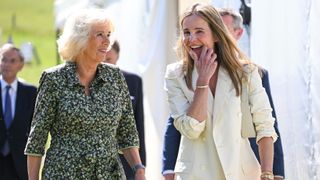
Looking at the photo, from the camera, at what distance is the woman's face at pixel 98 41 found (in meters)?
5.54

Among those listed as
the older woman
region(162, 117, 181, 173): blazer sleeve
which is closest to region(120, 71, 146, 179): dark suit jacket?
the older woman

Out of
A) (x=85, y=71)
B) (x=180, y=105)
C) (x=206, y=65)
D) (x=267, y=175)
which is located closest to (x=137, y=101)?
(x=85, y=71)

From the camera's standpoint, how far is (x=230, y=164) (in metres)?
5.04

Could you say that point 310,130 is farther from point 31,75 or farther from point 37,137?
point 31,75

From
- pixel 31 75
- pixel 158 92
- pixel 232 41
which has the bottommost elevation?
pixel 31 75

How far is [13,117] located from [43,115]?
350 centimetres

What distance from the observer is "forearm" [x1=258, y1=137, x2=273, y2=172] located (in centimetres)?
505

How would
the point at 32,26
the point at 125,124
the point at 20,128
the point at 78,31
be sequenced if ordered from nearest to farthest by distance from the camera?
1. the point at 78,31
2. the point at 125,124
3. the point at 20,128
4. the point at 32,26

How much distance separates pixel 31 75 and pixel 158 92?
21.6 metres

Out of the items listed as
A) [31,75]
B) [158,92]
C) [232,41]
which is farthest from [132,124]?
[31,75]

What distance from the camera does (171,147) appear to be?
17.4ft

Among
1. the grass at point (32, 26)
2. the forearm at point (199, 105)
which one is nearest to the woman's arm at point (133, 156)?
the forearm at point (199, 105)

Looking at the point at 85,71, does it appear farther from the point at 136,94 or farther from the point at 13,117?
the point at 13,117

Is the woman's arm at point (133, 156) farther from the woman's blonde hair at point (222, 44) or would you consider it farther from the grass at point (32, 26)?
the grass at point (32, 26)
